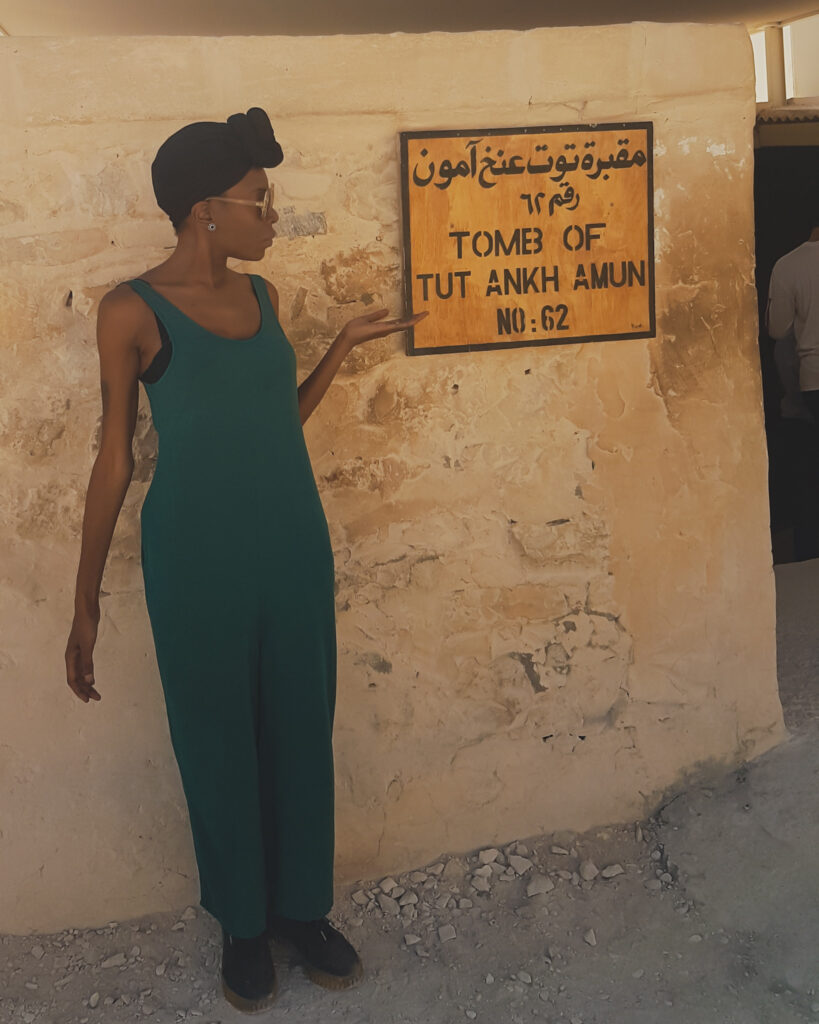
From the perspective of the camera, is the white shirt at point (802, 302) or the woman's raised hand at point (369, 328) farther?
the white shirt at point (802, 302)

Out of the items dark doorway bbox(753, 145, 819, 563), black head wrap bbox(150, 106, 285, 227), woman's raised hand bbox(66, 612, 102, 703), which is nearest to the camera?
black head wrap bbox(150, 106, 285, 227)

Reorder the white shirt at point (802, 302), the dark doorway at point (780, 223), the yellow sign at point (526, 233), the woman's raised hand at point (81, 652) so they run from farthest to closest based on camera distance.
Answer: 1. the dark doorway at point (780, 223)
2. the white shirt at point (802, 302)
3. the yellow sign at point (526, 233)
4. the woman's raised hand at point (81, 652)

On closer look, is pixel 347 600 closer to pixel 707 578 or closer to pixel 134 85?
pixel 707 578

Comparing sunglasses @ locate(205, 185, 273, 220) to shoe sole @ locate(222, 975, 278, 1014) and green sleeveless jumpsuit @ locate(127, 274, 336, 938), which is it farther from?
shoe sole @ locate(222, 975, 278, 1014)

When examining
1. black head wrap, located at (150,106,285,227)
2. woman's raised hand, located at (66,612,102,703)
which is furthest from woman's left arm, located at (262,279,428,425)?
woman's raised hand, located at (66,612,102,703)

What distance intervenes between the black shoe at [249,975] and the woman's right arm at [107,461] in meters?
0.62

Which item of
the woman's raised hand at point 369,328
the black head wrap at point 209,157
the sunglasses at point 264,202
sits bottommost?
the woman's raised hand at point 369,328

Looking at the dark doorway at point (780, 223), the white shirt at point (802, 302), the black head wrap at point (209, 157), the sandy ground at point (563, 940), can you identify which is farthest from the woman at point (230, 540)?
the dark doorway at point (780, 223)

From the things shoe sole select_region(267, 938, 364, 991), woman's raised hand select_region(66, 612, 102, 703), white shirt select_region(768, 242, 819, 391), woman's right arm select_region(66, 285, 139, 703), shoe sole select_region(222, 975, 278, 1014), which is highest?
white shirt select_region(768, 242, 819, 391)

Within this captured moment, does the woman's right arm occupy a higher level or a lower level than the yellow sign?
lower

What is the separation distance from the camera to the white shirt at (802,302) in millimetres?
4367

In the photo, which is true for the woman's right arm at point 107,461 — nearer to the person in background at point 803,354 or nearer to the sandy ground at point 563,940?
the sandy ground at point 563,940

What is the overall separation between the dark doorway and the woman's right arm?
4.44m

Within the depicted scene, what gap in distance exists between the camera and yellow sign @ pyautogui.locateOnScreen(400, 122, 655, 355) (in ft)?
7.79
